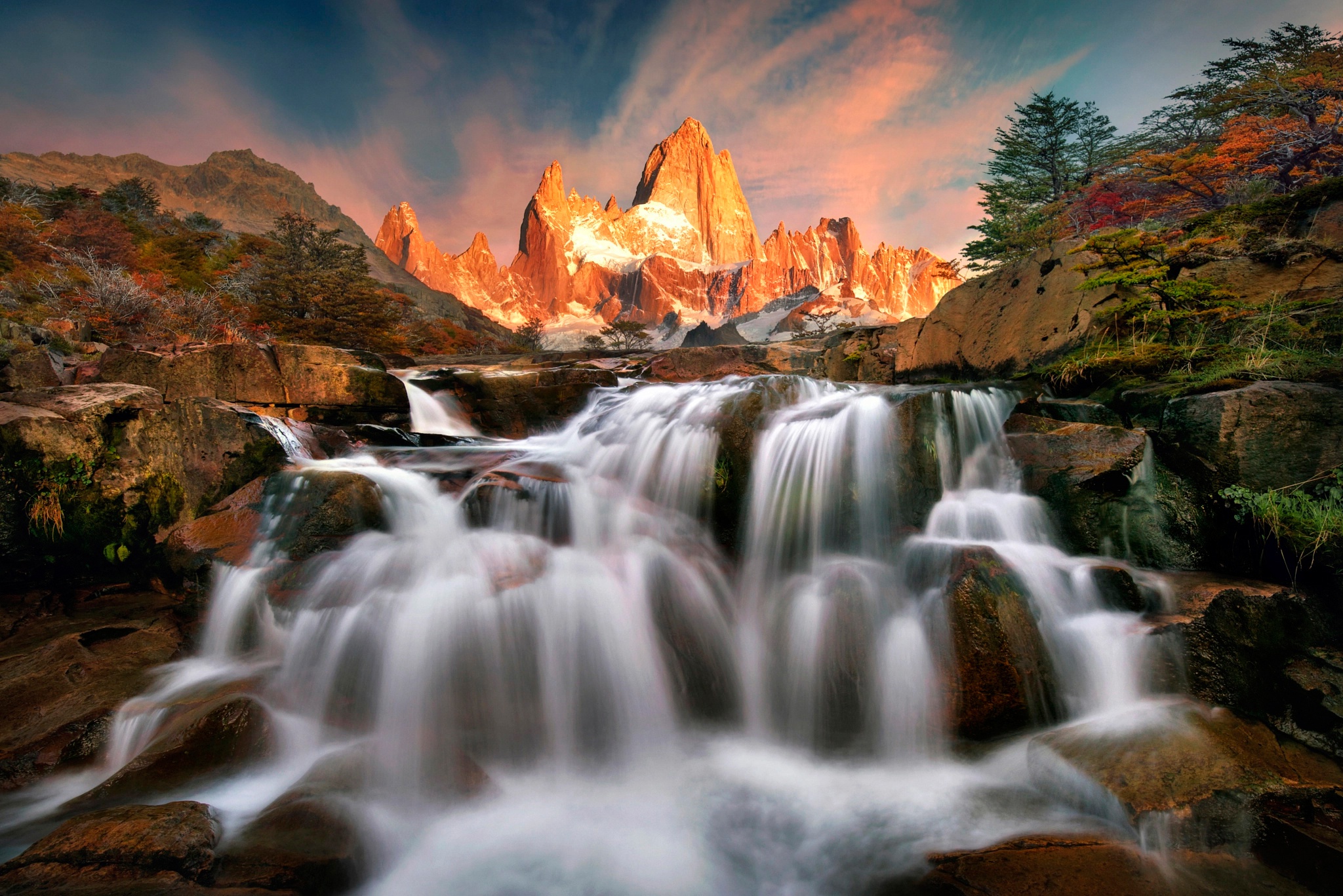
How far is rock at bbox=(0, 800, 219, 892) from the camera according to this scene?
2502 mm

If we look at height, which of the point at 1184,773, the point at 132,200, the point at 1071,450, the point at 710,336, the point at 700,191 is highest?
the point at 700,191

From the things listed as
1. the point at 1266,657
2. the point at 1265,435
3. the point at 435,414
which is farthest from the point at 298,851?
the point at 435,414

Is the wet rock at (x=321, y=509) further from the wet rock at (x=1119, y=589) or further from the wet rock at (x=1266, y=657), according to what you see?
the wet rock at (x=1266, y=657)

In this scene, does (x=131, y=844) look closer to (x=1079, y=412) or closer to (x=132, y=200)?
(x=1079, y=412)

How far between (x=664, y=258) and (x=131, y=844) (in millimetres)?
166530

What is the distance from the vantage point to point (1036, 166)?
25500 mm

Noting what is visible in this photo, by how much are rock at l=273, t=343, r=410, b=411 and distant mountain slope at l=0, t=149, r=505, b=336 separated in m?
52.8

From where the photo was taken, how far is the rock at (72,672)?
3811 mm

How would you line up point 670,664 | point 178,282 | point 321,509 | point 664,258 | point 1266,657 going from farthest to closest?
1. point 664,258
2. point 178,282
3. point 321,509
4. point 670,664
5. point 1266,657

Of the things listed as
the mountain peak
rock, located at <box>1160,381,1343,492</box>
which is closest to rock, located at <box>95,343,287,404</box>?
rock, located at <box>1160,381,1343,492</box>

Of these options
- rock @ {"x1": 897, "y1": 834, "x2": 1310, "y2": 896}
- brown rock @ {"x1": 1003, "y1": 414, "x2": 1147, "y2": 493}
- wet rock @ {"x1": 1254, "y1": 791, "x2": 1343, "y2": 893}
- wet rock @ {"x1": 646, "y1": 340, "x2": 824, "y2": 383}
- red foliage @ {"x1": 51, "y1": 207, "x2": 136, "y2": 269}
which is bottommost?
rock @ {"x1": 897, "y1": 834, "x2": 1310, "y2": 896}

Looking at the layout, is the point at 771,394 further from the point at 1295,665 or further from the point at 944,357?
the point at 1295,665

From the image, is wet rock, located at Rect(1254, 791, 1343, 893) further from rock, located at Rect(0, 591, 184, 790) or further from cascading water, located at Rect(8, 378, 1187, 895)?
rock, located at Rect(0, 591, 184, 790)

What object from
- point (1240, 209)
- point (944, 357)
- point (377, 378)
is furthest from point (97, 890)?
point (1240, 209)
